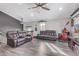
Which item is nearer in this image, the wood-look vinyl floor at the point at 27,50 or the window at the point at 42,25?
the wood-look vinyl floor at the point at 27,50

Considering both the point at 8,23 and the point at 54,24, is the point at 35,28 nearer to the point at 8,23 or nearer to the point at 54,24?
the point at 54,24

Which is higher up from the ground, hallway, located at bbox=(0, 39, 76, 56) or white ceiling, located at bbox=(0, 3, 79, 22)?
white ceiling, located at bbox=(0, 3, 79, 22)

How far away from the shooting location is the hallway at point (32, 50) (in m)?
2.35

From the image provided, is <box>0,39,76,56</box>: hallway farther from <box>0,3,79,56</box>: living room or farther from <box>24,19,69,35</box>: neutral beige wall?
<box>24,19,69,35</box>: neutral beige wall

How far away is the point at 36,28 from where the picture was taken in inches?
98.0

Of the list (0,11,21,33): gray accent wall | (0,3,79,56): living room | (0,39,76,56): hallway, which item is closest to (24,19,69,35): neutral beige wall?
(0,3,79,56): living room

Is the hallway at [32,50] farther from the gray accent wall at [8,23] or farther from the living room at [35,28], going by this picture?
the gray accent wall at [8,23]

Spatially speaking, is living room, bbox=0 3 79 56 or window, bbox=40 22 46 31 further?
window, bbox=40 22 46 31

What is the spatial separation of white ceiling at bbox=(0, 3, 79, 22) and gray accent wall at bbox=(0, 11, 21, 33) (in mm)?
88

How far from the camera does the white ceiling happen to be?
2338mm

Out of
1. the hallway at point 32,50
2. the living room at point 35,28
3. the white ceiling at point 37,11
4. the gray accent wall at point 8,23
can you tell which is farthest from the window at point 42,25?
the gray accent wall at point 8,23

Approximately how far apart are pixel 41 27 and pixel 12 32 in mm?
648

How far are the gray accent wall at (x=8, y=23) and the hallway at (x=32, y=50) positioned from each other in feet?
1.18

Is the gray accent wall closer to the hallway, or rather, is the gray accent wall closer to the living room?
the living room
